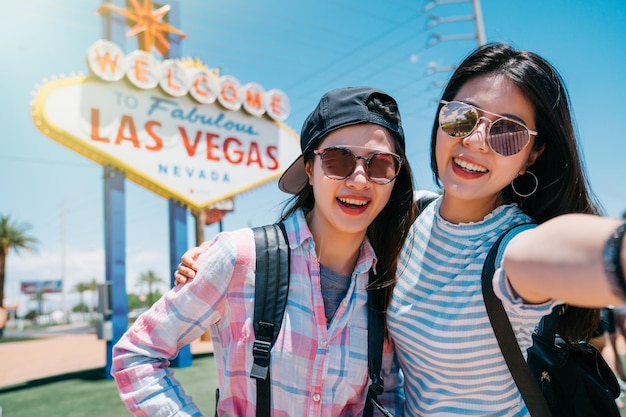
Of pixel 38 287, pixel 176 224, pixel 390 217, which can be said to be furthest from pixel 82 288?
pixel 390 217

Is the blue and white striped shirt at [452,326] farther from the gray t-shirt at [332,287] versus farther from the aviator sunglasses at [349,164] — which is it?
the aviator sunglasses at [349,164]

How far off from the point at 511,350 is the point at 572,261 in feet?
2.64

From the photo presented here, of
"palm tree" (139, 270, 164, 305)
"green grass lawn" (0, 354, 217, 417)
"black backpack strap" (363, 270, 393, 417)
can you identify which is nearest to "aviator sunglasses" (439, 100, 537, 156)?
"black backpack strap" (363, 270, 393, 417)

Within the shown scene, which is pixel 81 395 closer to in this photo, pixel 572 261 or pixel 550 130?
pixel 550 130

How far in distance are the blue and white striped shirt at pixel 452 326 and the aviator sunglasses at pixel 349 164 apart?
0.97 ft

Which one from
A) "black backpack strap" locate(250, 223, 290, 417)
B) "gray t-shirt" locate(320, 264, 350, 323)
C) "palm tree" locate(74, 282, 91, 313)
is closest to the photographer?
"black backpack strap" locate(250, 223, 290, 417)

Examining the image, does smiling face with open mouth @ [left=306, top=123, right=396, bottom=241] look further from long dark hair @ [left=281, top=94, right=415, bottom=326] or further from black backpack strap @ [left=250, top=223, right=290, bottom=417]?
black backpack strap @ [left=250, top=223, right=290, bottom=417]

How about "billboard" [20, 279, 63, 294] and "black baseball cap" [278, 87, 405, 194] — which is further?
"billboard" [20, 279, 63, 294]

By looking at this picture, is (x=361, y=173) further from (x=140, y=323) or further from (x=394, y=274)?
(x=140, y=323)

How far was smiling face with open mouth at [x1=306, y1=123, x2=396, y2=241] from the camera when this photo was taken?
5.66ft

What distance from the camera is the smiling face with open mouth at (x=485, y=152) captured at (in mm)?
1634

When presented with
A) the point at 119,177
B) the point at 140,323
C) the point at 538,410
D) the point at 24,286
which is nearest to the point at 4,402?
the point at 119,177

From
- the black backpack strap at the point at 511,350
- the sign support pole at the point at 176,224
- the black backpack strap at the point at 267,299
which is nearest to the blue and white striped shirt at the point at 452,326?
the black backpack strap at the point at 511,350

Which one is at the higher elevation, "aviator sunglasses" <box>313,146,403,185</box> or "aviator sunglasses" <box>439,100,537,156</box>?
"aviator sunglasses" <box>439,100,537,156</box>
